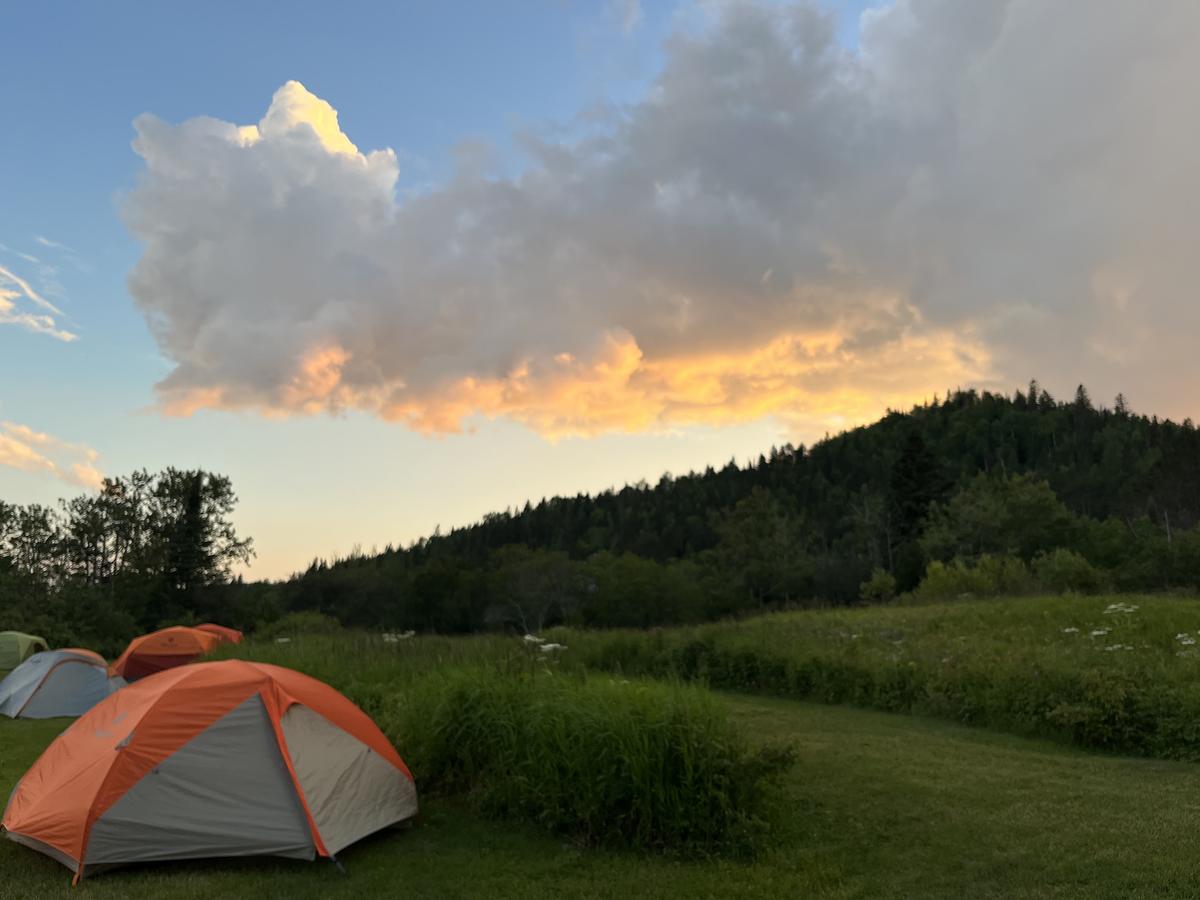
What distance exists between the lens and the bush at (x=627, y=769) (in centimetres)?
735

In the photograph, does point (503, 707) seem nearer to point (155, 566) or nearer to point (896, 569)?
point (155, 566)

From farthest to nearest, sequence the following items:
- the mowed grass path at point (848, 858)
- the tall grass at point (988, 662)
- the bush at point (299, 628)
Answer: the bush at point (299, 628)
the tall grass at point (988, 662)
the mowed grass path at point (848, 858)

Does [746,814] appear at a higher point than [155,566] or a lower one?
lower

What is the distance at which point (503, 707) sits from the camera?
9078 millimetres

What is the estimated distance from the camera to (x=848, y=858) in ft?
22.7

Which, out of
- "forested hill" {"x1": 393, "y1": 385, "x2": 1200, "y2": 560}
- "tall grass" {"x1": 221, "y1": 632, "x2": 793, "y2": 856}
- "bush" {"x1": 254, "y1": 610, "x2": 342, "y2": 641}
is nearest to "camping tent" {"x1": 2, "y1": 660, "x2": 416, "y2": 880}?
"tall grass" {"x1": 221, "y1": 632, "x2": 793, "y2": 856}

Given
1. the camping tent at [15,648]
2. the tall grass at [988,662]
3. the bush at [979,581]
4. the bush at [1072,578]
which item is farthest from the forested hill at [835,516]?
the camping tent at [15,648]

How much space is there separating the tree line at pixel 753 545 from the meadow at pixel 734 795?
2050 cm

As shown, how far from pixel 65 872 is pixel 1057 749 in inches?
486

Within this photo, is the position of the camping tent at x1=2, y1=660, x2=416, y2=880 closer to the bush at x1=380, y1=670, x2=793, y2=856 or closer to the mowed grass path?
the mowed grass path

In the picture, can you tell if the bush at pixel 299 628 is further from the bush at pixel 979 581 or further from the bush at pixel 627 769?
the bush at pixel 979 581

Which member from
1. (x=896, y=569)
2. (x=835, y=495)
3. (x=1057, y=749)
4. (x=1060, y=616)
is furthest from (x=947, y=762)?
(x=835, y=495)

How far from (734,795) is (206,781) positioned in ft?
15.4

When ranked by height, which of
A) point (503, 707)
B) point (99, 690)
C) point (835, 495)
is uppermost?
point (835, 495)
